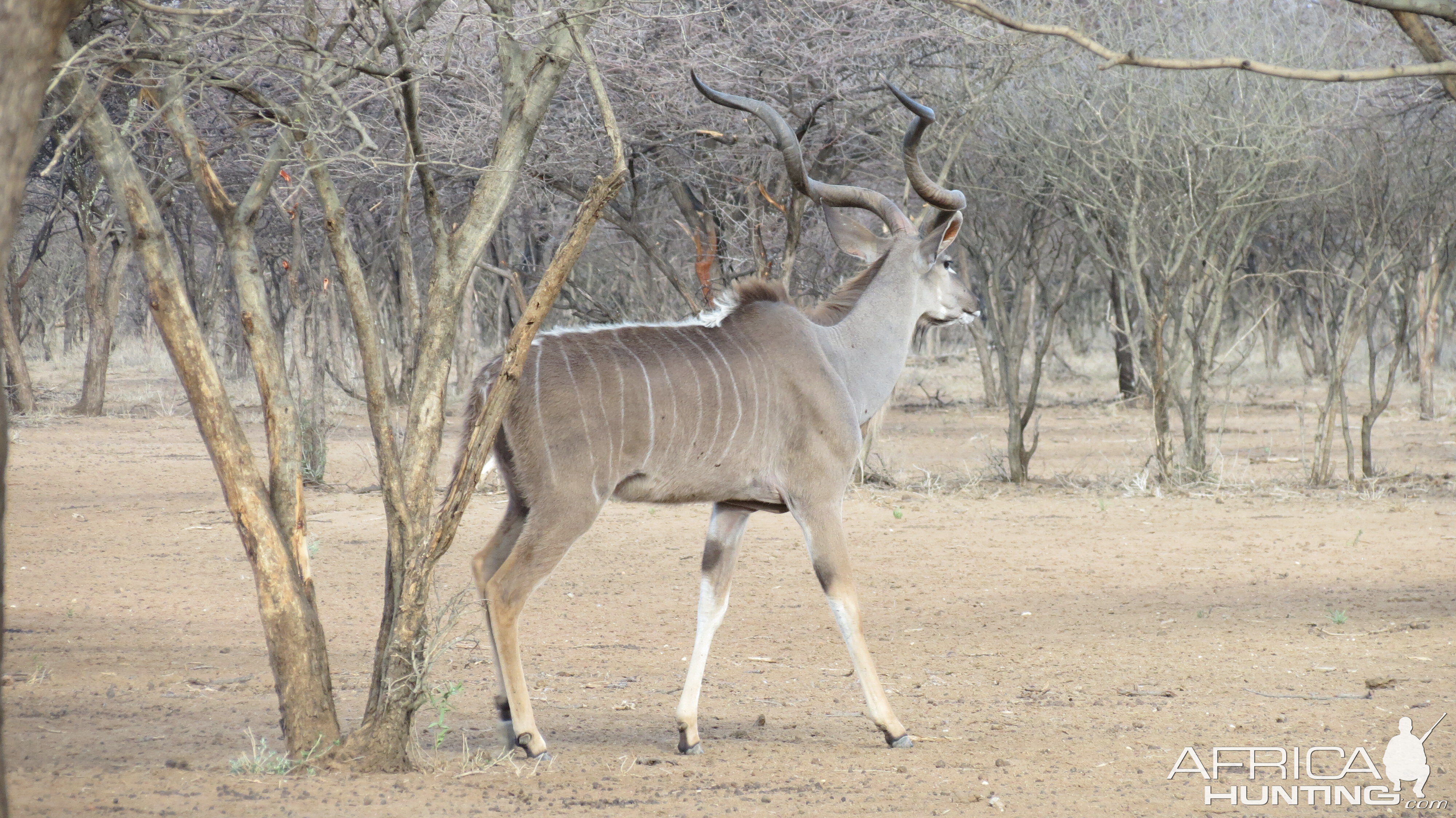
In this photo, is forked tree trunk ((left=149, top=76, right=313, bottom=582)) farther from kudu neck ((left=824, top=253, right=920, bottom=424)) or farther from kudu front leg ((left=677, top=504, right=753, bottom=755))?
kudu neck ((left=824, top=253, right=920, bottom=424))

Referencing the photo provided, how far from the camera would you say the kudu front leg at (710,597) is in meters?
4.00

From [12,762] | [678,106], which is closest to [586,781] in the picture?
[12,762]

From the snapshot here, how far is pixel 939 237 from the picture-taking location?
16.3ft

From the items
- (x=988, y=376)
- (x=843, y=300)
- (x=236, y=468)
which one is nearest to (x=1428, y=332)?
(x=988, y=376)

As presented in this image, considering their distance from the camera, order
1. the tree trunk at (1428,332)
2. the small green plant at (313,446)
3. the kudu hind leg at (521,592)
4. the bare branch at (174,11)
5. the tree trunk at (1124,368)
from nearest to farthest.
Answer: the bare branch at (174,11)
the kudu hind leg at (521,592)
the small green plant at (313,446)
the tree trunk at (1428,332)
the tree trunk at (1124,368)

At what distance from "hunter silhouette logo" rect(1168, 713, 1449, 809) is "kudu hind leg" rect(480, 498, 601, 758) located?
5.92ft

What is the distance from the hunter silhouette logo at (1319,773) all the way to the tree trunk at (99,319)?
14.8 meters

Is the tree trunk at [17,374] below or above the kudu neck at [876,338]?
below

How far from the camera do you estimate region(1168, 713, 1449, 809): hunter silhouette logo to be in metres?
3.50

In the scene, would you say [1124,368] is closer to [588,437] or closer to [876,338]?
[876,338]

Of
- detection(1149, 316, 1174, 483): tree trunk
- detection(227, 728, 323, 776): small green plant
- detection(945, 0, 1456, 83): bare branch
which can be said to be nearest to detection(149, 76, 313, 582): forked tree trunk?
detection(227, 728, 323, 776): small green plant

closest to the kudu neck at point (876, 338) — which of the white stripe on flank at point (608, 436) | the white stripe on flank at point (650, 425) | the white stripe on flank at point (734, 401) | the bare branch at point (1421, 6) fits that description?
the white stripe on flank at point (734, 401)

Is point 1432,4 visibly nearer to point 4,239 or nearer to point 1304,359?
point 4,239

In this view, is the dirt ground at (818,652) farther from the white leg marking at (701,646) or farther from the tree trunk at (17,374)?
the tree trunk at (17,374)
